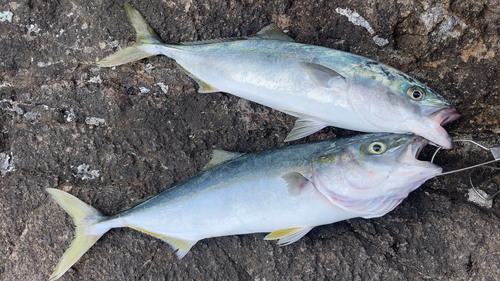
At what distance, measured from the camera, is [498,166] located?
2.70m

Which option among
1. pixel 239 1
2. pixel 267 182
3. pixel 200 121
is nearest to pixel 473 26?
pixel 239 1

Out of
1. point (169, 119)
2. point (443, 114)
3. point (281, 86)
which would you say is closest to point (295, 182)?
point (281, 86)

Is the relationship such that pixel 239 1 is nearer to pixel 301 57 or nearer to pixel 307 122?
pixel 301 57

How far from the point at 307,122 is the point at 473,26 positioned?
1.55 metres

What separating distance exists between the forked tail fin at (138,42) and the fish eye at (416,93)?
1.87m

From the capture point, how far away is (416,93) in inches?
94.1

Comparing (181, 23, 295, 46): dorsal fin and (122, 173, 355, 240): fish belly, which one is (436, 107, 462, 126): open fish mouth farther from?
(181, 23, 295, 46): dorsal fin

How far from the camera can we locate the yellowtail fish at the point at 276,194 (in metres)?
2.32

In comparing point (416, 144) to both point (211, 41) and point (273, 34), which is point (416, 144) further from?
point (211, 41)

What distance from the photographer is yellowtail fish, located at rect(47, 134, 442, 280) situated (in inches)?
91.4

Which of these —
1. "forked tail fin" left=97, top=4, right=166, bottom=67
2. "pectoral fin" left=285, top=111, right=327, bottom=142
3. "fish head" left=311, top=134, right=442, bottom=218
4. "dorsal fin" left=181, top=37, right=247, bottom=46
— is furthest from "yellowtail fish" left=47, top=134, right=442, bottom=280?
"forked tail fin" left=97, top=4, right=166, bottom=67

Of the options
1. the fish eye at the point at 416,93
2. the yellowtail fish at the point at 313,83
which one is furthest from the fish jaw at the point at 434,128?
the fish eye at the point at 416,93

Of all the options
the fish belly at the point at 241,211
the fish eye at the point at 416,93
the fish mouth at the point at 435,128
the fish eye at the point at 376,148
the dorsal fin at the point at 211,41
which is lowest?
the fish belly at the point at 241,211

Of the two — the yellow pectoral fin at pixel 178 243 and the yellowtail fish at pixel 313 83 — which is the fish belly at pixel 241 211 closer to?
the yellow pectoral fin at pixel 178 243
